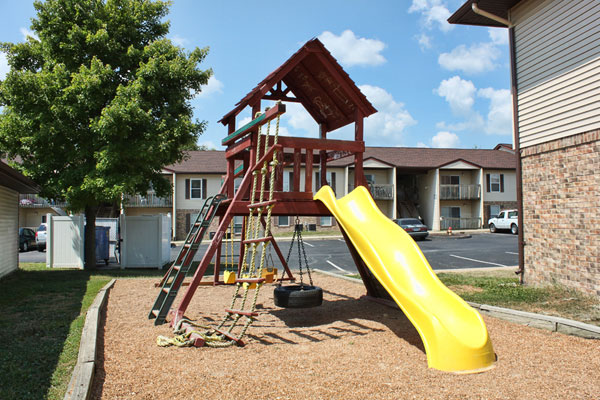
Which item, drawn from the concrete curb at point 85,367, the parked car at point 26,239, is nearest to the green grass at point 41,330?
the concrete curb at point 85,367

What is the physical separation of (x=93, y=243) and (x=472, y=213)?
31189 millimetres

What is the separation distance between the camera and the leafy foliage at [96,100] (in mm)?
13828

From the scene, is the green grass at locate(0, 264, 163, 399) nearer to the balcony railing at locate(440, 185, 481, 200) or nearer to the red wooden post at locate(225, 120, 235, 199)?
the red wooden post at locate(225, 120, 235, 199)

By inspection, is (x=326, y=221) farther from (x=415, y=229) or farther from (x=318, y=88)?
(x=318, y=88)

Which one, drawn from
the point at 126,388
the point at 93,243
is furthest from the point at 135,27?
the point at 126,388

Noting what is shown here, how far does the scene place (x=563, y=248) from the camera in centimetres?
931

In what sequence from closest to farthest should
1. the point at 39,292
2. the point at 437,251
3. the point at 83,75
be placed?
the point at 39,292 < the point at 83,75 < the point at 437,251

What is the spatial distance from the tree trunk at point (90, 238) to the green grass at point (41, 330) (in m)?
2.55

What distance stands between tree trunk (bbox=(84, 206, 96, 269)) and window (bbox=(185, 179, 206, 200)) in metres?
17.7

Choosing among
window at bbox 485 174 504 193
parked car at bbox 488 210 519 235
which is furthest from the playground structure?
window at bbox 485 174 504 193

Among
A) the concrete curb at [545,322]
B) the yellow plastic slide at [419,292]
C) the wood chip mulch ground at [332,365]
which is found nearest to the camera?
the wood chip mulch ground at [332,365]

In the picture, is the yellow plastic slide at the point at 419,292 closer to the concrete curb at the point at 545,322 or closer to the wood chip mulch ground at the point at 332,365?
the wood chip mulch ground at the point at 332,365

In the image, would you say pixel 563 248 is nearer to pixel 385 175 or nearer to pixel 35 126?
pixel 35 126

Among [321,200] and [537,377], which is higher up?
[321,200]
